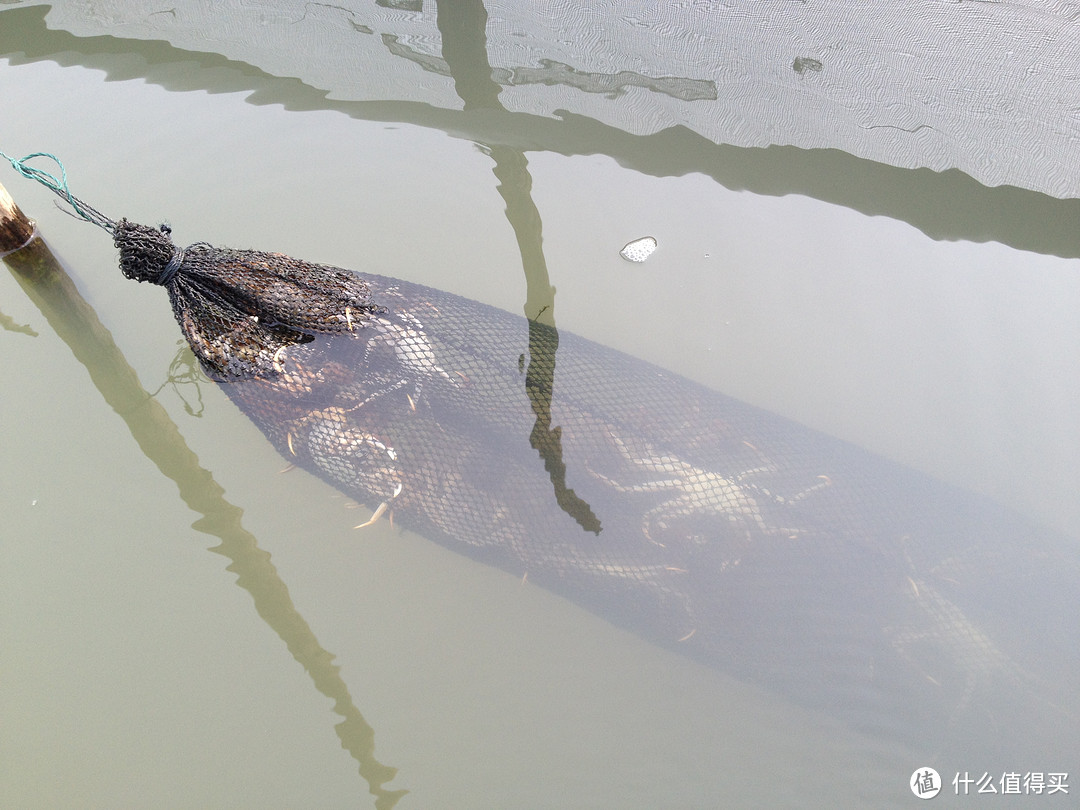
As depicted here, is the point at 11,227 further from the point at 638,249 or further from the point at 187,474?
the point at 638,249

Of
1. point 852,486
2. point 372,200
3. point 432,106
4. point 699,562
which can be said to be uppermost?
point 432,106

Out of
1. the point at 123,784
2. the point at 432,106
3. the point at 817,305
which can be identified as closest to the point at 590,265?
the point at 817,305

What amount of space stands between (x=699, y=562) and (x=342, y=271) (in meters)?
1.59

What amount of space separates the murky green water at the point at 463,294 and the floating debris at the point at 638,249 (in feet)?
0.25

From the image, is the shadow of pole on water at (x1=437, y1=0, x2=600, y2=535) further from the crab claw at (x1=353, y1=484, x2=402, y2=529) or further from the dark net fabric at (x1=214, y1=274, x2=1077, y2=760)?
the crab claw at (x1=353, y1=484, x2=402, y2=529)

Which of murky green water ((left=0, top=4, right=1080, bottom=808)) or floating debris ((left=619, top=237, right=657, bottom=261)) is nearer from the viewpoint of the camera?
murky green water ((left=0, top=4, right=1080, bottom=808))

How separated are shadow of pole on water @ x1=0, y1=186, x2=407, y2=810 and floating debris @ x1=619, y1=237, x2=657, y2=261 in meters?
2.01

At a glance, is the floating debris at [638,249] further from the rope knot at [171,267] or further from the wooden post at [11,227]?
the wooden post at [11,227]

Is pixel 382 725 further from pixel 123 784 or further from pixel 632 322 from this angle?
pixel 632 322

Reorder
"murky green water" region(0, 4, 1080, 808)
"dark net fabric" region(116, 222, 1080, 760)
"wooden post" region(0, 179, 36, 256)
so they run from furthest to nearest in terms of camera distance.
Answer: "wooden post" region(0, 179, 36, 256)
"murky green water" region(0, 4, 1080, 808)
"dark net fabric" region(116, 222, 1080, 760)

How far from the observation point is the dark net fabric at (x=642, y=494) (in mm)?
1984

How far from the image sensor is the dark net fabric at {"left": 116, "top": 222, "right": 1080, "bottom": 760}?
1984 mm

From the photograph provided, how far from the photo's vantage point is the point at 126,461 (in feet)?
8.69

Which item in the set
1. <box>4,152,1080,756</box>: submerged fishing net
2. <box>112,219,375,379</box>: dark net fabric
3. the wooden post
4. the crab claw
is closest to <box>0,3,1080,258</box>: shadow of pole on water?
the wooden post
